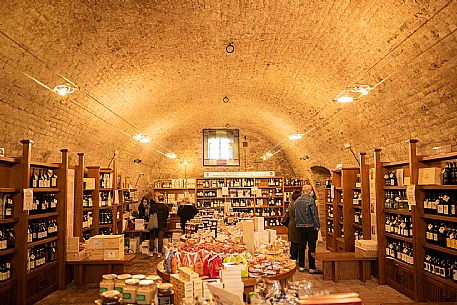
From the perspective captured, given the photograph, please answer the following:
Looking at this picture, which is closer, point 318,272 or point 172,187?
point 318,272

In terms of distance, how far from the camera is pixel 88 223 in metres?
8.91

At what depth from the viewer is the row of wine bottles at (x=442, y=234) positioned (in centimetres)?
543

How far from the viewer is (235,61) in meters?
8.71

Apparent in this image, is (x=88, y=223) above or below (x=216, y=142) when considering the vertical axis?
below

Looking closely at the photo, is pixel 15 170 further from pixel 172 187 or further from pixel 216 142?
pixel 216 142

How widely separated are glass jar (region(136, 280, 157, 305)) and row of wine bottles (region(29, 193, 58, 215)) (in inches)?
187

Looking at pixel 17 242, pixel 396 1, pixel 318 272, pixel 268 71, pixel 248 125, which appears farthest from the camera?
pixel 248 125

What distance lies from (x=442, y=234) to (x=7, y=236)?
599 centimetres

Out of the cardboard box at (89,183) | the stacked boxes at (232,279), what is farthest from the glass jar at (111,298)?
the cardboard box at (89,183)


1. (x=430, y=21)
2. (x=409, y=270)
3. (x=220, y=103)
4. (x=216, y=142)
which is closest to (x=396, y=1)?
(x=430, y=21)

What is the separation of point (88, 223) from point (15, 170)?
2.91 metres

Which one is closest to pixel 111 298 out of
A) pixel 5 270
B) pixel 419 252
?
pixel 5 270

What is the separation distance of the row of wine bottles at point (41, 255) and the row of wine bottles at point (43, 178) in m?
1.03

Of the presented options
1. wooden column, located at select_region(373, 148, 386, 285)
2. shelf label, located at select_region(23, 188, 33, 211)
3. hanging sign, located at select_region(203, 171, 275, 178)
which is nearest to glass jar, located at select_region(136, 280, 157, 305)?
shelf label, located at select_region(23, 188, 33, 211)
